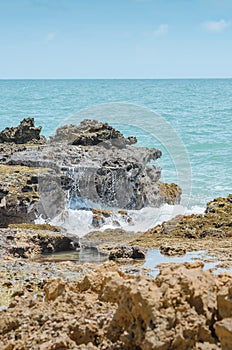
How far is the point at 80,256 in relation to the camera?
1244 cm

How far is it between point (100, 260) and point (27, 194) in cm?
423

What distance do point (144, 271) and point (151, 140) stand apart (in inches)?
615

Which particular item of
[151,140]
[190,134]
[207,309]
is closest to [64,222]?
[151,140]

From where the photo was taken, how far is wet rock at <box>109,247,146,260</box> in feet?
39.8

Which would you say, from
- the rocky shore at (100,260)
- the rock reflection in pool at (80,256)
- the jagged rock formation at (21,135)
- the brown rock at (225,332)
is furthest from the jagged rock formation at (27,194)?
the brown rock at (225,332)

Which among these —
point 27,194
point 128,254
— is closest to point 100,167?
point 27,194

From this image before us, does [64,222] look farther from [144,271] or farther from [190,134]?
[190,134]

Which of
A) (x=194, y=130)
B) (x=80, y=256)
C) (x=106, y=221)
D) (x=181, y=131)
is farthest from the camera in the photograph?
(x=194, y=130)

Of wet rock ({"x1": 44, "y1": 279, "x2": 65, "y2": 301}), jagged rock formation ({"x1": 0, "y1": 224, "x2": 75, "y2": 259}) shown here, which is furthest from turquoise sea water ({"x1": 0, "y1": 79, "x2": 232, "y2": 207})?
wet rock ({"x1": 44, "y1": 279, "x2": 65, "y2": 301})

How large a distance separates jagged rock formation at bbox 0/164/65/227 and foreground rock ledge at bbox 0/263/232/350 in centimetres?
973

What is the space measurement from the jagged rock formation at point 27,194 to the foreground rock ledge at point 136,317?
973cm

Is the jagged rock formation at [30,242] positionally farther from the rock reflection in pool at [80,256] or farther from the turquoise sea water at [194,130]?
the turquoise sea water at [194,130]

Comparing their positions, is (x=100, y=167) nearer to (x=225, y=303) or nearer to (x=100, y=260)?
(x=100, y=260)

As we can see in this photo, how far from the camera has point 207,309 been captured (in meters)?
4.61
